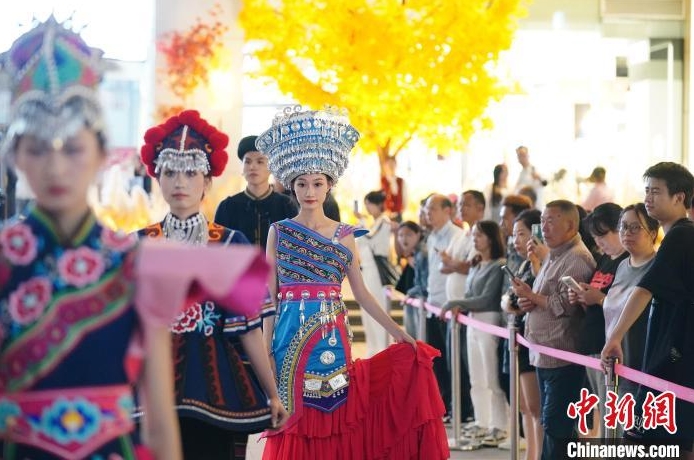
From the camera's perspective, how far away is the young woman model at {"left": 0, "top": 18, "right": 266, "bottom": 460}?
2082 millimetres

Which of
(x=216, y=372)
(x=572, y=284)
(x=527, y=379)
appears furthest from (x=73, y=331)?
(x=527, y=379)

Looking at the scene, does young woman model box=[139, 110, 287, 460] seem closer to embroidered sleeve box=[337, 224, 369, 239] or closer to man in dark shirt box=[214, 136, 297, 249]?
embroidered sleeve box=[337, 224, 369, 239]

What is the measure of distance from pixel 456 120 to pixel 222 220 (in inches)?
436

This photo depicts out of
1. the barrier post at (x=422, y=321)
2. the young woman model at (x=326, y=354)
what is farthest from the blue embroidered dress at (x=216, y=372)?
the barrier post at (x=422, y=321)

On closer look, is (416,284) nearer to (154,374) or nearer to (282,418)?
(282,418)

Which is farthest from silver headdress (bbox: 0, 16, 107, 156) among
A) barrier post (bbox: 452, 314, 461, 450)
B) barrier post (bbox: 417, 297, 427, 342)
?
barrier post (bbox: 417, 297, 427, 342)

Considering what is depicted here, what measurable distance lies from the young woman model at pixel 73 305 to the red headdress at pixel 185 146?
5.56 ft

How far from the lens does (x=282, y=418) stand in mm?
3564

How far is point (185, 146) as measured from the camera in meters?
3.87

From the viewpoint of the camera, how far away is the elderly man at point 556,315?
17.8ft

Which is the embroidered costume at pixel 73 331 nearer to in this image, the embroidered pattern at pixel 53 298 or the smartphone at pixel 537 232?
the embroidered pattern at pixel 53 298

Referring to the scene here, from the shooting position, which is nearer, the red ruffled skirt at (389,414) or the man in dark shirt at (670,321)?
the man in dark shirt at (670,321)

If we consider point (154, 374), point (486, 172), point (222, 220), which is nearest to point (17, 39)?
point (154, 374)

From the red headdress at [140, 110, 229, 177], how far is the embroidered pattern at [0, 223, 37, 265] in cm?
171
